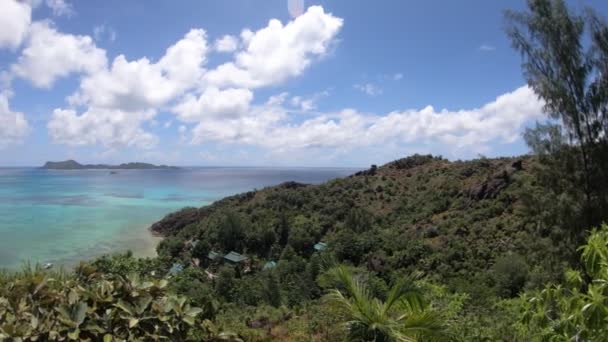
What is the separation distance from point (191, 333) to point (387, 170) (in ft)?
190

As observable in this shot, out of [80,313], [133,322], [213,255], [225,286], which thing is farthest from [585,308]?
[213,255]

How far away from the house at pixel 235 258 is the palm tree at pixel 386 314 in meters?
38.9

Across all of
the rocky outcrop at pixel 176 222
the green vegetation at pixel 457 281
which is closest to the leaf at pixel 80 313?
Result: the green vegetation at pixel 457 281

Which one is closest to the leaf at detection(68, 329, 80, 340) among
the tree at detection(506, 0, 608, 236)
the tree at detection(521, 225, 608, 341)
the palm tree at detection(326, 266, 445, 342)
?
the palm tree at detection(326, 266, 445, 342)

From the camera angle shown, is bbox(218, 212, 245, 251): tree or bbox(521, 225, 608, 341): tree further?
bbox(218, 212, 245, 251): tree

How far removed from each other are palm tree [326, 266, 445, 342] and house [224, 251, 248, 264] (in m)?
38.9

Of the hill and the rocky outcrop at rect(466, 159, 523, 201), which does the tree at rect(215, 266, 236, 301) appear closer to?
the hill

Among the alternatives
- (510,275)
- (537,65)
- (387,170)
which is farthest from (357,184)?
(537,65)

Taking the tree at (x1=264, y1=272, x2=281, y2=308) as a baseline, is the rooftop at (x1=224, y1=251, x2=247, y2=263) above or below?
below

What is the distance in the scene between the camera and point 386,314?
392 centimetres

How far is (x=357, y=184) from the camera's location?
188 ft

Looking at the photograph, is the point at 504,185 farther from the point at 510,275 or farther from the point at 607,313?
the point at 607,313

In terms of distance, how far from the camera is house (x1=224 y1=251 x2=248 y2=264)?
4156cm

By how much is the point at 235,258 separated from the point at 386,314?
39572mm
